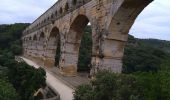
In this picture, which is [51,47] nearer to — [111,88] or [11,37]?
[111,88]

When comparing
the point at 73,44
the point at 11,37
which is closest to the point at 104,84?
the point at 73,44

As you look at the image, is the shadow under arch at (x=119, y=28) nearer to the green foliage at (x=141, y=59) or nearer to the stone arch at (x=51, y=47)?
the stone arch at (x=51, y=47)

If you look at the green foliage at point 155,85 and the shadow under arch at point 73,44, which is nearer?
the green foliage at point 155,85

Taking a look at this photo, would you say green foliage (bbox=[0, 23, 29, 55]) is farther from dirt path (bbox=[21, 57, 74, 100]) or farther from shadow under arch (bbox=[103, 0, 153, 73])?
shadow under arch (bbox=[103, 0, 153, 73])

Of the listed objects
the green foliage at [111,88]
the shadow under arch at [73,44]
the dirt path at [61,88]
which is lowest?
the dirt path at [61,88]

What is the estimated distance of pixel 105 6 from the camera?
44.3 ft

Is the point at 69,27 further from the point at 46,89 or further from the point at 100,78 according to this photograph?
the point at 100,78

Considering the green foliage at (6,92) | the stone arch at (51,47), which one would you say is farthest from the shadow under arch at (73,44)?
the green foliage at (6,92)

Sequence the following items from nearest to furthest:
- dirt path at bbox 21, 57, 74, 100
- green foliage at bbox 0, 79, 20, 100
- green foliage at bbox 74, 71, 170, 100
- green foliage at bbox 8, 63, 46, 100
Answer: green foliage at bbox 74, 71, 170, 100 < green foliage at bbox 0, 79, 20, 100 < green foliage at bbox 8, 63, 46, 100 < dirt path at bbox 21, 57, 74, 100

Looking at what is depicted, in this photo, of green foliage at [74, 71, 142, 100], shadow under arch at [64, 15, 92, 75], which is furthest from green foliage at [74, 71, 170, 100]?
shadow under arch at [64, 15, 92, 75]

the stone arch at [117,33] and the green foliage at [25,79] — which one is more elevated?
the stone arch at [117,33]

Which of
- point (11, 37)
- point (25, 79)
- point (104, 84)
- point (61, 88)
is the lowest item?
point (61, 88)

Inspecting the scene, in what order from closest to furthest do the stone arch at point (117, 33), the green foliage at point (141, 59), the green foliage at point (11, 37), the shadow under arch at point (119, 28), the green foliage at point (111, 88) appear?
the green foliage at point (111, 88), the shadow under arch at point (119, 28), the stone arch at point (117, 33), the green foliage at point (141, 59), the green foliage at point (11, 37)

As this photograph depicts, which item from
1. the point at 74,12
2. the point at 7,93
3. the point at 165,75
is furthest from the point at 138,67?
the point at 165,75
